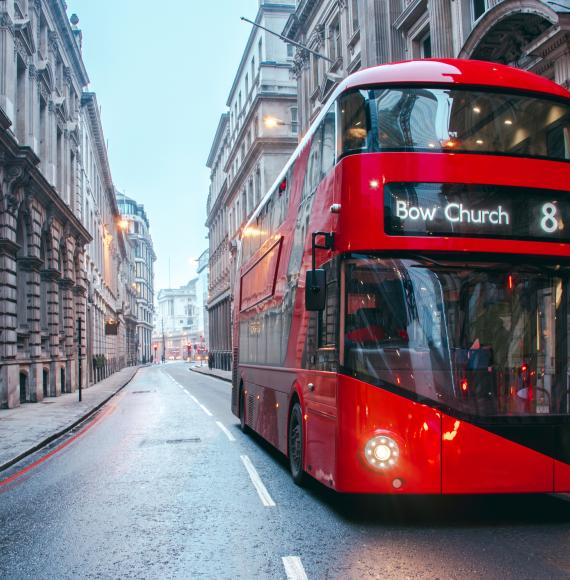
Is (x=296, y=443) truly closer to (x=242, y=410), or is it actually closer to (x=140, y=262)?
(x=242, y=410)

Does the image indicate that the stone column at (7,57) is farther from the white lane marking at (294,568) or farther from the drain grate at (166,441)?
the white lane marking at (294,568)

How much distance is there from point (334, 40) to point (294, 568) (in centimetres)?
3104

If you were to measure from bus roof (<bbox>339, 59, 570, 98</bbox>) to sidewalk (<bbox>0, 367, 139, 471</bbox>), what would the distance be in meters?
7.83

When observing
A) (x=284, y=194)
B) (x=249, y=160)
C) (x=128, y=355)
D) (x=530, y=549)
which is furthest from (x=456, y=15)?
(x=128, y=355)

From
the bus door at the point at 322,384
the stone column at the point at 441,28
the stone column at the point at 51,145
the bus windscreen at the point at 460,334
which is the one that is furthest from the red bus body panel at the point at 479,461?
the stone column at the point at 51,145

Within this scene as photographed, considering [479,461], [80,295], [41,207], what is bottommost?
[479,461]

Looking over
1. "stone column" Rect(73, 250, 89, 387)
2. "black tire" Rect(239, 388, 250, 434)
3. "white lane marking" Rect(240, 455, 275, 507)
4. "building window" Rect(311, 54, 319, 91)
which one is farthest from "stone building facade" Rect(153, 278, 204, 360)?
"white lane marking" Rect(240, 455, 275, 507)

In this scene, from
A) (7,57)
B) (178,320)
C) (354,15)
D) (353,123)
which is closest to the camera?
(353,123)

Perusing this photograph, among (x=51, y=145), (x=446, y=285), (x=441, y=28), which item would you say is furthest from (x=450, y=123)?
(x=51, y=145)

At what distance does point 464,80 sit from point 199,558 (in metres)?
5.15

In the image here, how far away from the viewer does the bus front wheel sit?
9055mm

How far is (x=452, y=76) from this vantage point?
25.2 ft

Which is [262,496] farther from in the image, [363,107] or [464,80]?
[464,80]

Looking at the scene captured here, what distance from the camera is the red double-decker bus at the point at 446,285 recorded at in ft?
22.4
